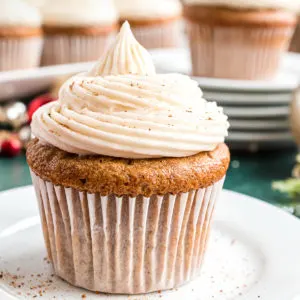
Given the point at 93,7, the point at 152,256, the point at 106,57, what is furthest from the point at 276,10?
the point at 152,256

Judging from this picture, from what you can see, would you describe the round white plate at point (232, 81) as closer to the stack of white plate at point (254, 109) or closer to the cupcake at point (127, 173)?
the stack of white plate at point (254, 109)

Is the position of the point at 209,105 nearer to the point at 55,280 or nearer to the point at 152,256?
the point at 152,256

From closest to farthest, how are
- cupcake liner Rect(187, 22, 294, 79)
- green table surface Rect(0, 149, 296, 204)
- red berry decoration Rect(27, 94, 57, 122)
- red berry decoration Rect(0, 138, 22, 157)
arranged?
green table surface Rect(0, 149, 296, 204) < red berry decoration Rect(0, 138, 22, 157) < red berry decoration Rect(27, 94, 57, 122) < cupcake liner Rect(187, 22, 294, 79)

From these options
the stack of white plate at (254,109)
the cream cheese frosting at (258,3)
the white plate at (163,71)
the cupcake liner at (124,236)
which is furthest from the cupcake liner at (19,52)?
the cupcake liner at (124,236)

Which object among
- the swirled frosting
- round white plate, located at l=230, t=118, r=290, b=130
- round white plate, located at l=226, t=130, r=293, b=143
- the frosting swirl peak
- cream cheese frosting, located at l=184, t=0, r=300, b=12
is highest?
the frosting swirl peak

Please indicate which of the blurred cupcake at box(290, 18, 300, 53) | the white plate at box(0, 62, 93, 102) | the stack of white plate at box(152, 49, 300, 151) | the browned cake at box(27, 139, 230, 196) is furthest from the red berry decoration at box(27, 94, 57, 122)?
the blurred cupcake at box(290, 18, 300, 53)

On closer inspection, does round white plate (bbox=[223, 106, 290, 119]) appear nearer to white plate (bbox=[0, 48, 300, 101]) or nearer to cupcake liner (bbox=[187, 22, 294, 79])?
white plate (bbox=[0, 48, 300, 101])
